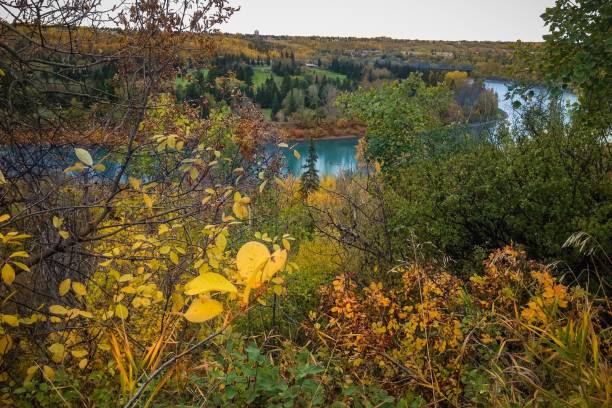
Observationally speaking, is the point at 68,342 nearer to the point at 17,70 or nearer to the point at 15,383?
the point at 15,383

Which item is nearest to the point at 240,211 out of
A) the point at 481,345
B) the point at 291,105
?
the point at 481,345

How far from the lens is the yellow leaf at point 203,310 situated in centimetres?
87

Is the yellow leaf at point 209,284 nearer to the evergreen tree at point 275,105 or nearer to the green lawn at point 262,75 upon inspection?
the evergreen tree at point 275,105

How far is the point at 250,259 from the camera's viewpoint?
3.05ft

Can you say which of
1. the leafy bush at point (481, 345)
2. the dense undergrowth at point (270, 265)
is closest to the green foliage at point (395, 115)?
the dense undergrowth at point (270, 265)

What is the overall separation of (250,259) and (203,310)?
0.14m

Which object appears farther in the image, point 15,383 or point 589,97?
point 589,97

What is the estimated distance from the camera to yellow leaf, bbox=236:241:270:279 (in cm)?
92

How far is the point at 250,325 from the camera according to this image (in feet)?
17.1

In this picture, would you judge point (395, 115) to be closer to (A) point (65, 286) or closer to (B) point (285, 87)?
(A) point (65, 286)

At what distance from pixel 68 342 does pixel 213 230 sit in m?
1.19

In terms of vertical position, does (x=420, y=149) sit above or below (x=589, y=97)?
below

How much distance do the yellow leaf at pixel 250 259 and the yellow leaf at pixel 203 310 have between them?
88 mm

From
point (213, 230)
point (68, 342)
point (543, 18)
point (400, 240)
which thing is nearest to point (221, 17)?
point (213, 230)
